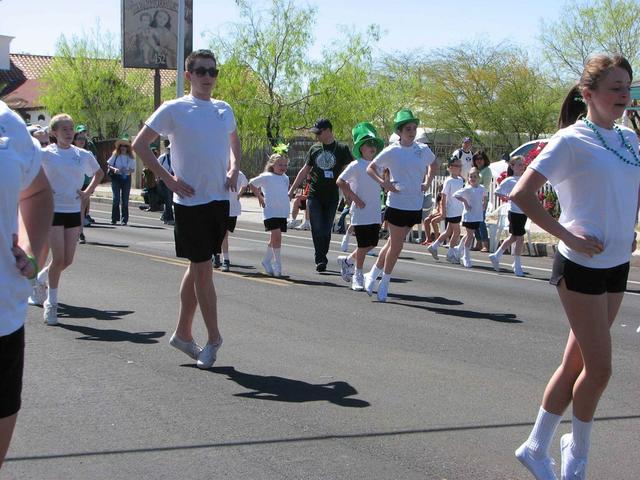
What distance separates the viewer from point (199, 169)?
7.12 metres

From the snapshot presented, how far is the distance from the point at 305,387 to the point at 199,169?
1.69 metres

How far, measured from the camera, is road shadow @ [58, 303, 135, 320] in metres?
9.71

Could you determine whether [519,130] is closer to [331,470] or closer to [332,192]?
[332,192]

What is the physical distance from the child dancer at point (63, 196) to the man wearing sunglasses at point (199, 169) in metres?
2.39

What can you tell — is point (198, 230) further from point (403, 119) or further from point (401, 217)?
point (403, 119)

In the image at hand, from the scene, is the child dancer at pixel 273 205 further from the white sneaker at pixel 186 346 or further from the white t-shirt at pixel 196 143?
the white t-shirt at pixel 196 143

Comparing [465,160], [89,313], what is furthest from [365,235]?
[465,160]

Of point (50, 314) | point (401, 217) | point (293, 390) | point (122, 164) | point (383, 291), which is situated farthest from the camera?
point (122, 164)

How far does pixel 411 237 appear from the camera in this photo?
845 inches

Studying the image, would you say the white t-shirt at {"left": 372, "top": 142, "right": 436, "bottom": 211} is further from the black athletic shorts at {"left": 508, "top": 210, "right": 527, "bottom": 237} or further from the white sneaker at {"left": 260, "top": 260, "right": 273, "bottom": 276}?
the black athletic shorts at {"left": 508, "top": 210, "right": 527, "bottom": 237}

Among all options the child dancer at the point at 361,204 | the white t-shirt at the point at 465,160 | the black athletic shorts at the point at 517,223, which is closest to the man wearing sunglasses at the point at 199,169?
the child dancer at the point at 361,204

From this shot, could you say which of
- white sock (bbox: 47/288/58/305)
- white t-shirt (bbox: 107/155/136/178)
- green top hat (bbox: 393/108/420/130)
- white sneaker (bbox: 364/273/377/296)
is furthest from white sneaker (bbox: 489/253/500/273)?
white t-shirt (bbox: 107/155/136/178)

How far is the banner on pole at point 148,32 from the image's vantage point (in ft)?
129

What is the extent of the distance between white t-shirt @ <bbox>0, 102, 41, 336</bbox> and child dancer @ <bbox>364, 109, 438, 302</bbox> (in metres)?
7.43
